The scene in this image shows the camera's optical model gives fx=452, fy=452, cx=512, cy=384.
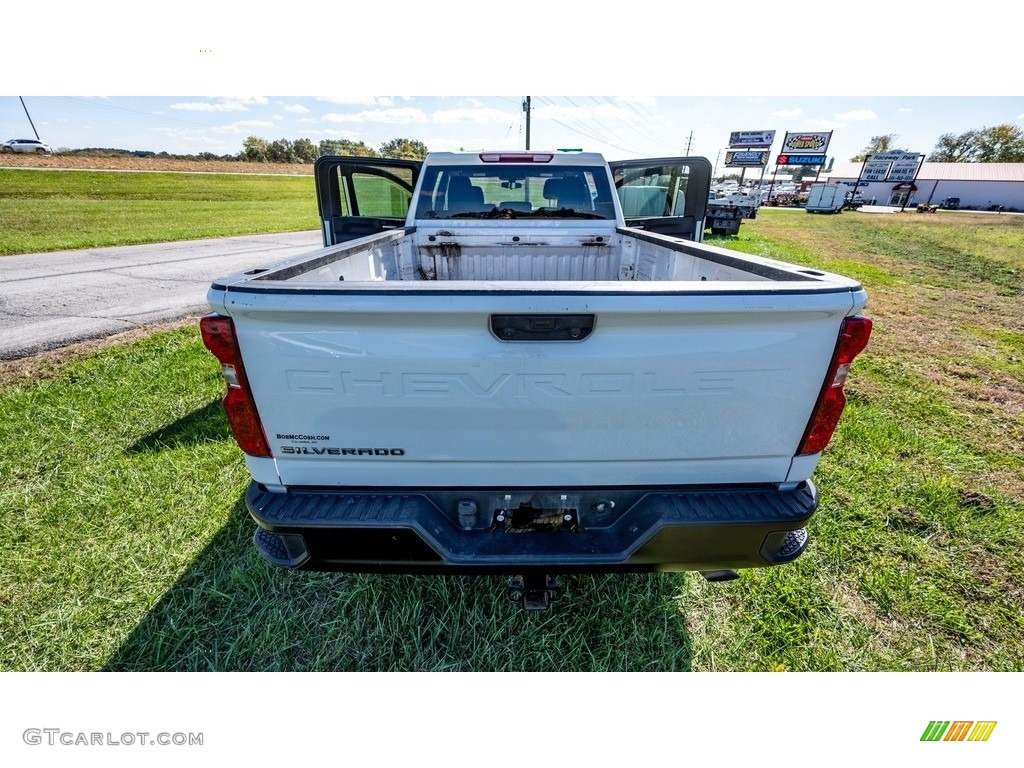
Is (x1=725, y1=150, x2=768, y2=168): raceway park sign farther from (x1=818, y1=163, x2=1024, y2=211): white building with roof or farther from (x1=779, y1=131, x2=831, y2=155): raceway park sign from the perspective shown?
(x1=818, y1=163, x2=1024, y2=211): white building with roof

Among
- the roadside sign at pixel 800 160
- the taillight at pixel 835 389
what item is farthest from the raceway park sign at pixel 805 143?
the taillight at pixel 835 389

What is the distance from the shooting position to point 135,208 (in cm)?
2098

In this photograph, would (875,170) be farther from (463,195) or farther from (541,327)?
(541,327)

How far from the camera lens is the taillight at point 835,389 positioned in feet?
5.16

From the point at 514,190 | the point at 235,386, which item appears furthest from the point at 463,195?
the point at 235,386

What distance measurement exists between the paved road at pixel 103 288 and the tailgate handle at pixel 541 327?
21.8 feet

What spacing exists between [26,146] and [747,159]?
83.4 m

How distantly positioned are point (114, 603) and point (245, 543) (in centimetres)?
63

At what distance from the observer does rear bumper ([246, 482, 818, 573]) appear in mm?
1715

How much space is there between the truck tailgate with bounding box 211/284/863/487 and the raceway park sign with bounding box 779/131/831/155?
260ft

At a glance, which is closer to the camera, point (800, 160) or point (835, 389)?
point (835, 389)

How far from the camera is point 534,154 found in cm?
425

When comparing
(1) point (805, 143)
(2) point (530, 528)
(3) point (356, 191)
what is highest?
(1) point (805, 143)

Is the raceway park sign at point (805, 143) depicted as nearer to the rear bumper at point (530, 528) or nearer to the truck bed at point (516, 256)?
the truck bed at point (516, 256)
